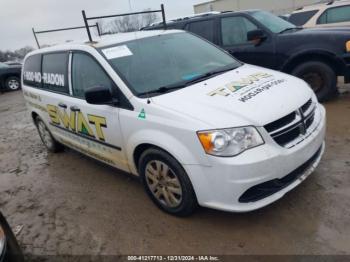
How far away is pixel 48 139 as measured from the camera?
5.41 meters

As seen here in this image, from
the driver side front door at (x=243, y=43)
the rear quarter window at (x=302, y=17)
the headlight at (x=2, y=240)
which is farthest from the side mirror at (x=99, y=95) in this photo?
the rear quarter window at (x=302, y=17)

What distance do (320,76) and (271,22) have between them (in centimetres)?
138

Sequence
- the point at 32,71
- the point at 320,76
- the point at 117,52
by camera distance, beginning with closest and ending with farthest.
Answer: the point at 117,52, the point at 32,71, the point at 320,76

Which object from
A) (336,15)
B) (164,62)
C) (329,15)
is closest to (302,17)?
(329,15)

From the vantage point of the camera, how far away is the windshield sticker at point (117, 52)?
11.2 feet

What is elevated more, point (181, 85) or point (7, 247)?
point (181, 85)

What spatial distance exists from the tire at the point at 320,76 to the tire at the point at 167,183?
12.3ft

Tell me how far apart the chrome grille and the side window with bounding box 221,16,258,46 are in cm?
334

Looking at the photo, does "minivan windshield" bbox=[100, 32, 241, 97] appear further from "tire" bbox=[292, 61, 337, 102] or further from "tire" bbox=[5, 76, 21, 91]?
"tire" bbox=[5, 76, 21, 91]

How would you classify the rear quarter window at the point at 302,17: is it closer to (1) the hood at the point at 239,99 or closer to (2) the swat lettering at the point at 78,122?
(1) the hood at the point at 239,99

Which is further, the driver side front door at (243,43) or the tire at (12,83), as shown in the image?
the tire at (12,83)

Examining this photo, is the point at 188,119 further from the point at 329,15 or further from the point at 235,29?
the point at 329,15

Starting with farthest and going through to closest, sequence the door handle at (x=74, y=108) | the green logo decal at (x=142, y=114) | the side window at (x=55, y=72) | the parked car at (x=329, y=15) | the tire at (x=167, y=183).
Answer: the parked car at (x=329, y=15), the side window at (x=55, y=72), the door handle at (x=74, y=108), the green logo decal at (x=142, y=114), the tire at (x=167, y=183)

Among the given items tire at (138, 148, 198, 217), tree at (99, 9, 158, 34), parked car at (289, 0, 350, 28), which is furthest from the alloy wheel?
parked car at (289, 0, 350, 28)
